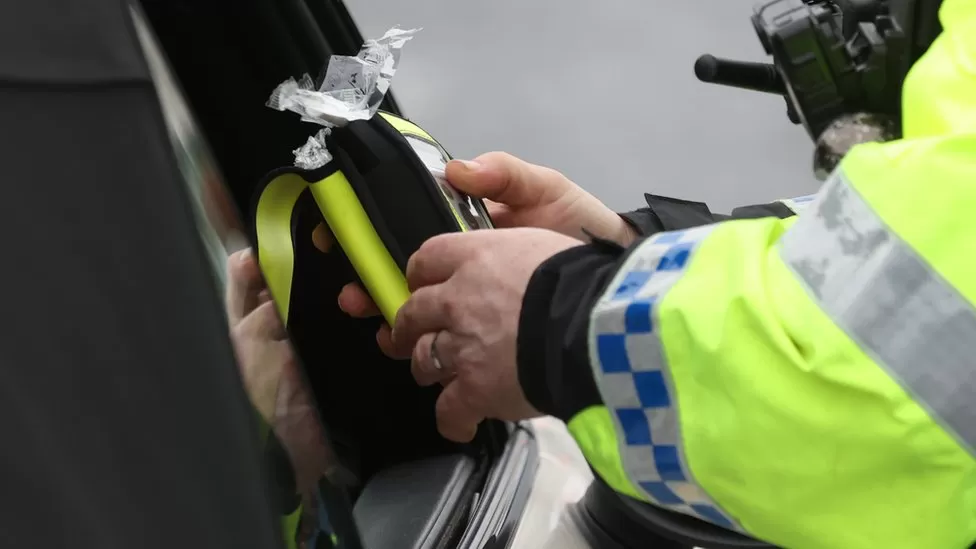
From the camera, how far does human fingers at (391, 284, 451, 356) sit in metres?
0.54

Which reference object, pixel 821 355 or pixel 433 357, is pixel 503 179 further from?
pixel 821 355

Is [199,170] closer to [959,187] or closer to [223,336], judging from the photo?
[223,336]

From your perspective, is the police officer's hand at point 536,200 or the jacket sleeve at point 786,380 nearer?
the jacket sleeve at point 786,380

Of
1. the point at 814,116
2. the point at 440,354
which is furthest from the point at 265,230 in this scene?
the point at 814,116

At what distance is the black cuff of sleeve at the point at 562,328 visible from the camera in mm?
438

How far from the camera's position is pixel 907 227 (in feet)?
1.18

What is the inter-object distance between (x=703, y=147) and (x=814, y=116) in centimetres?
47

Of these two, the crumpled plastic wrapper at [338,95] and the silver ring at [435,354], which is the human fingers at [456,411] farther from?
the crumpled plastic wrapper at [338,95]

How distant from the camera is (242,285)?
0.42 metres

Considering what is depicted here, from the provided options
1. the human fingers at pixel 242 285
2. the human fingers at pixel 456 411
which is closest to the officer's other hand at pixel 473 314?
the human fingers at pixel 456 411

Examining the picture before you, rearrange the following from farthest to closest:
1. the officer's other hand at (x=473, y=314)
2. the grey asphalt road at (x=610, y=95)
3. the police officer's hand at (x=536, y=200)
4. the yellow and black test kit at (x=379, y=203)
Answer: the grey asphalt road at (x=610, y=95)
the police officer's hand at (x=536, y=200)
the yellow and black test kit at (x=379, y=203)
the officer's other hand at (x=473, y=314)

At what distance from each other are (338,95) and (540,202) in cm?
22

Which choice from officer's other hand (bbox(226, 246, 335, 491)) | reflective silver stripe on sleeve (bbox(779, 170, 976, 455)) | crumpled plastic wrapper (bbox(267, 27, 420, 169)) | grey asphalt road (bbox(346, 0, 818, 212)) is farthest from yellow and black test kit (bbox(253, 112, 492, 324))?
grey asphalt road (bbox(346, 0, 818, 212))

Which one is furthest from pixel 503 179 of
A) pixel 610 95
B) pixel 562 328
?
pixel 610 95
